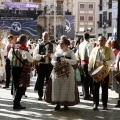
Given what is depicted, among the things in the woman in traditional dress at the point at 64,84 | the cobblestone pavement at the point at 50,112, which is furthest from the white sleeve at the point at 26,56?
the cobblestone pavement at the point at 50,112

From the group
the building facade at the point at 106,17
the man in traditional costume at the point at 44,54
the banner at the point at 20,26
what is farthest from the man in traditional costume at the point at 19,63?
the building facade at the point at 106,17

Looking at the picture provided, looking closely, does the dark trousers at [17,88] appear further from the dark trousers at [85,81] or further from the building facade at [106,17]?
the building facade at [106,17]

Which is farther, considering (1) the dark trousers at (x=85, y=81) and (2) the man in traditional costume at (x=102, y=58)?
(1) the dark trousers at (x=85, y=81)

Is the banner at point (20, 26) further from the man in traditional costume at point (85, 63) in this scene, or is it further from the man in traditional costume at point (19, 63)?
the man in traditional costume at point (19, 63)

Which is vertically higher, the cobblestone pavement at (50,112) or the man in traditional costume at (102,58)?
the man in traditional costume at (102,58)

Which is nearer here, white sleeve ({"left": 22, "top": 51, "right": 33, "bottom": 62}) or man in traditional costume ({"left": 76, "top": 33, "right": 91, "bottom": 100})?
white sleeve ({"left": 22, "top": 51, "right": 33, "bottom": 62})

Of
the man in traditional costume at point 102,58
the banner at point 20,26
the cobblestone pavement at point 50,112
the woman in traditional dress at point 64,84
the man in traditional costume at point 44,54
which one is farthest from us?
the banner at point 20,26

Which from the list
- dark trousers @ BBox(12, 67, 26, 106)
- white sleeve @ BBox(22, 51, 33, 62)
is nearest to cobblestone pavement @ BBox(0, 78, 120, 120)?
dark trousers @ BBox(12, 67, 26, 106)

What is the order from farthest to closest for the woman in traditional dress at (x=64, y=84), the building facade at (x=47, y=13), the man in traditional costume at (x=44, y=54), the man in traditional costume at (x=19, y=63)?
1. the building facade at (x=47, y=13)
2. the man in traditional costume at (x=44, y=54)
3. the man in traditional costume at (x=19, y=63)
4. the woman in traditional dress at (x=64, y=84)

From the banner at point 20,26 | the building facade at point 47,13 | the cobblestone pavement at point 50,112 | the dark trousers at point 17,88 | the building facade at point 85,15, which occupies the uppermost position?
the building facade at point 85,15

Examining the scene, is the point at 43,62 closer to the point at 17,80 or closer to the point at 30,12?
the point at 17,80

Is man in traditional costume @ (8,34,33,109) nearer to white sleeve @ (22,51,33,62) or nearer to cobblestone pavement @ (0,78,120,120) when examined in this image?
white sleeve @ (22,51,33,62)

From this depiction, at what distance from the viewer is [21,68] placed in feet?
27.3

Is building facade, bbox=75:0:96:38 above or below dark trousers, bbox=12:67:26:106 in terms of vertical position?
above
